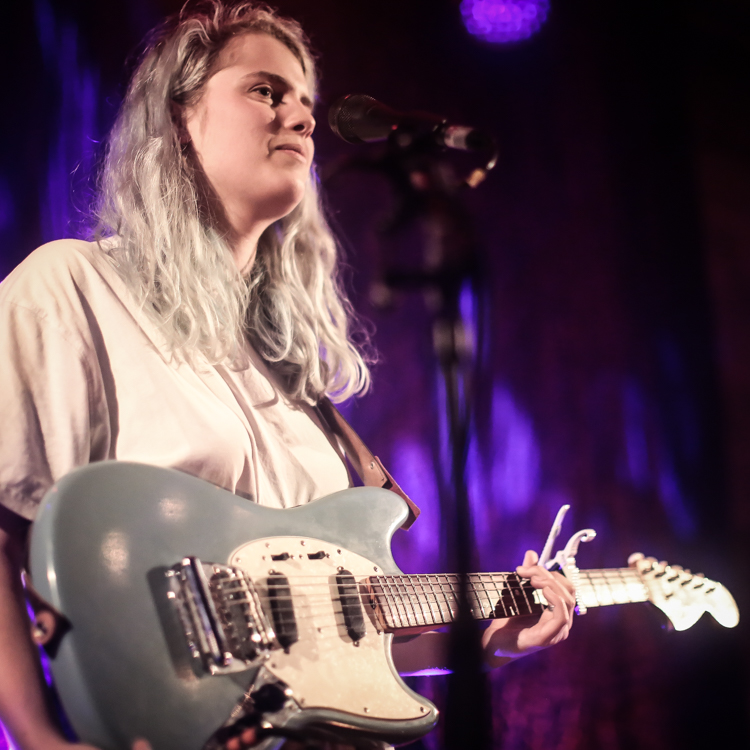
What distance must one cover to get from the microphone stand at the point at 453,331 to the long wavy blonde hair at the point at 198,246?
21.1 inches

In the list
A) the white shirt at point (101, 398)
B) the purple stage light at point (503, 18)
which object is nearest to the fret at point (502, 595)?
the white shirt at point (101, 398)

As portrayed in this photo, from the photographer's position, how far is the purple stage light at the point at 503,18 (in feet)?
9.38

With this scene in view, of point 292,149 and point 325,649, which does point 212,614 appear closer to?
point 325,649

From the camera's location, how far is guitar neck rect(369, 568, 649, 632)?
1313 mm

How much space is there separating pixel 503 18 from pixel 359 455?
7.57 ft

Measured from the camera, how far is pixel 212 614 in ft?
3.29

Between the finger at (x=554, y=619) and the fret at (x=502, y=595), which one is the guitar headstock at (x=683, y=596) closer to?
the finger at (x=554, y=619)

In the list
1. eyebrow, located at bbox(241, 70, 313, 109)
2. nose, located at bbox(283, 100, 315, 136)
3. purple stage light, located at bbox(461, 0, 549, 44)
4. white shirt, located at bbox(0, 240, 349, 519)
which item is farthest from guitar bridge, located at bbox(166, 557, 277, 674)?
purple stage light, located at bbox(461, 0, 549, 44)

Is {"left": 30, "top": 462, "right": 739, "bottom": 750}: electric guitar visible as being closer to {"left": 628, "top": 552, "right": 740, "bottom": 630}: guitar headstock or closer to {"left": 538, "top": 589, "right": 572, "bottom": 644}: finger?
{"left": 538, "top": 589, "right": 572, "bottom": 644}: finger

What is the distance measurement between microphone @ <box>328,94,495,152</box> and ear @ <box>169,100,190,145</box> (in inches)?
21.7

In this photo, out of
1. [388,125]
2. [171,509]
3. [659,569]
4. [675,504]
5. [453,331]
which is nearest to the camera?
[171,509]

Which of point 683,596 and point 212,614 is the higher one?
point 212,614

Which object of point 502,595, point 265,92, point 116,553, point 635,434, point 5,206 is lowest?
point 502,595

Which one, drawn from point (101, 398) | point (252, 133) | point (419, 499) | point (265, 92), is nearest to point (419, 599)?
point (101, 398)
